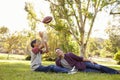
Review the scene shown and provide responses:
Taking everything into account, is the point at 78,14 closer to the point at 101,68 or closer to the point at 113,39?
the point at 101,68

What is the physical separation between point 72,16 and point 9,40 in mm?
21966

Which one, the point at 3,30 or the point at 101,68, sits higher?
the point at 3,30

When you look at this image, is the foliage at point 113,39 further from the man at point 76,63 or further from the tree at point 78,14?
the man at point 76,63

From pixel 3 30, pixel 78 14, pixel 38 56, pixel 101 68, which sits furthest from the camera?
pixel 3 30

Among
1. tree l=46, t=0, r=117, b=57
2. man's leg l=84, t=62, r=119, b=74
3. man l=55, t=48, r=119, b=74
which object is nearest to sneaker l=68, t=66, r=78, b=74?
man l=55, t=48, r=119, b=74

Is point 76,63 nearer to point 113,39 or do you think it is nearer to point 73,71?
point 73,71

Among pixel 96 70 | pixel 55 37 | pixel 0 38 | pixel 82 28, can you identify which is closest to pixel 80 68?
pixel 96 70

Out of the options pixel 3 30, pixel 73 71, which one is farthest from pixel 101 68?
Answer: pixel 3 30

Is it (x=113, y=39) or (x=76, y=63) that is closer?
(x=76, y=63)

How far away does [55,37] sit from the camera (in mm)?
42656

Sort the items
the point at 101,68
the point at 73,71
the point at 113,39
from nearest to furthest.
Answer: the point at 73,71 < the point at 101,68 < the point at 113,39

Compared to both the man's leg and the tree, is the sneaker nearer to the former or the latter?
the man's leg

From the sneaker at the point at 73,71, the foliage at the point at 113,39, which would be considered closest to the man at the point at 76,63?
the sneaker at the point at 73,71

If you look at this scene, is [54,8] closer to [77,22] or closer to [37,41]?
[77,22]
